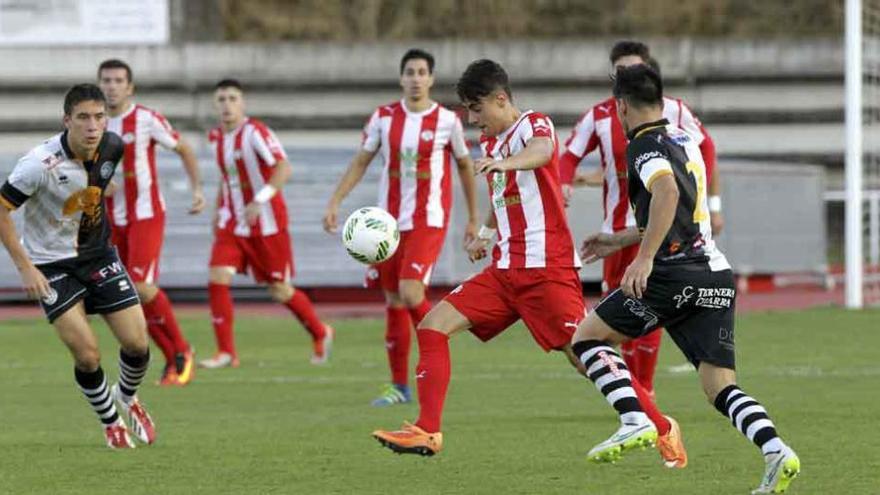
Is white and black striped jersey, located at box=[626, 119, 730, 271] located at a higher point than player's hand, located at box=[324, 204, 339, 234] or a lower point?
higher

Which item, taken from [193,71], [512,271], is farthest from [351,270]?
[512,271]

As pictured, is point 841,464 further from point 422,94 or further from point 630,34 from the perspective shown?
point 630,34

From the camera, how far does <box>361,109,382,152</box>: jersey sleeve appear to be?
13.0 meters

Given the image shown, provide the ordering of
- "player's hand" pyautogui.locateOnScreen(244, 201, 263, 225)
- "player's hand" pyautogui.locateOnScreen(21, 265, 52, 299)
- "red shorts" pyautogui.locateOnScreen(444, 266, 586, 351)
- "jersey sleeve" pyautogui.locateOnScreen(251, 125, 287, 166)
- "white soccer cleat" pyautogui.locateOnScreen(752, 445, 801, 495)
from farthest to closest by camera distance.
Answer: "jersey sleeve" pyautogui.locateOnScreen(251, 125, 287, 166) → "player's hand" pyautogui.locateOnScreen(244, 201, 263, 225) → "player's hand" pyautogui.locateOnScreen(21, 265, 52, 299) → "red shorts" pyautogui.locateOnScreen(444, 266, 586, 351) → "white soccer cleat" pyautogui.locateOnScreen(752, 445, 801, 495)

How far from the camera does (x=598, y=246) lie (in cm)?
934

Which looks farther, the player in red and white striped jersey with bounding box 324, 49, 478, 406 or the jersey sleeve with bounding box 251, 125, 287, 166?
the jersey sleeve with bounding box 251, 125, 287, 166

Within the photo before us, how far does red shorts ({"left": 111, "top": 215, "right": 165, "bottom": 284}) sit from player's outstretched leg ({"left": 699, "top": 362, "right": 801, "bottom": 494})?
6.74 meters

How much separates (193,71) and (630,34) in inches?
316

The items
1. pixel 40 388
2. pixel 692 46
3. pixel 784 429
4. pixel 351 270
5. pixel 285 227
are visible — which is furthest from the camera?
pixel 692 46

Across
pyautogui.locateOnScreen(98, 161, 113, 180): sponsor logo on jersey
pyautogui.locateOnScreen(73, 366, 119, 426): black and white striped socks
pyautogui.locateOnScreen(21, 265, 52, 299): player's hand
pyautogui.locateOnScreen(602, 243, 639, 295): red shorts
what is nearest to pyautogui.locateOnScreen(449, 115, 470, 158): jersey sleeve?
pyautogui.locateOnScreen(602, 243, 639, 295): red shorts

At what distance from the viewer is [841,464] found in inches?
360

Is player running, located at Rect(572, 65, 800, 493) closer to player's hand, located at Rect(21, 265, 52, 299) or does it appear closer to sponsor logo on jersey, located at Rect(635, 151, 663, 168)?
sponsor logo on jersey, located at Rect(635, 151, 663, 168)

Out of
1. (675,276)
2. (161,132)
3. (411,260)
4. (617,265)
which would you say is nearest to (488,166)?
(675,276)

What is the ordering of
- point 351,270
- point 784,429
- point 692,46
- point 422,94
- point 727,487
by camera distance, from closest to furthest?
point 727,487, point 784,429, point 422,94, point 351,270, point 692,46
